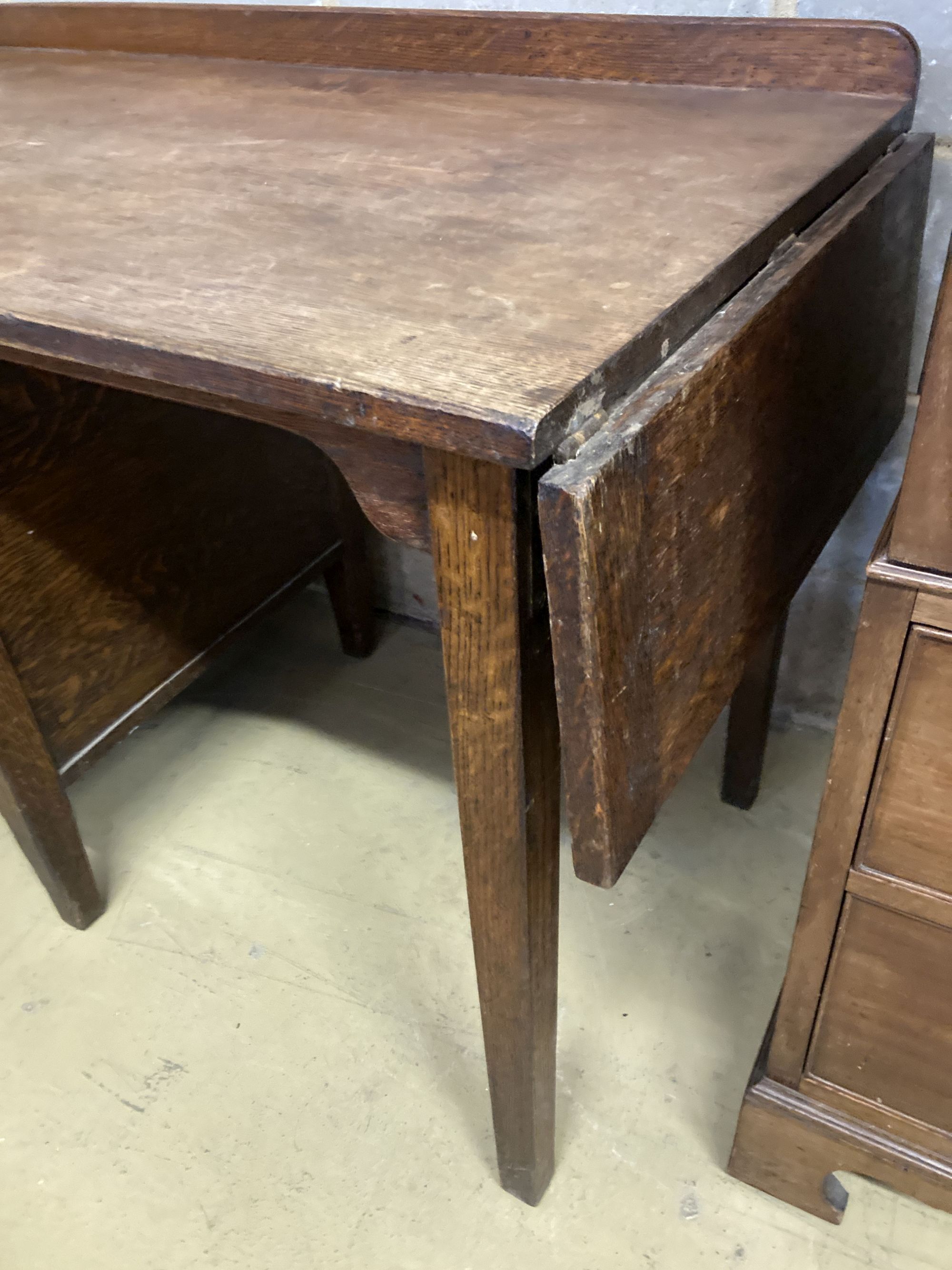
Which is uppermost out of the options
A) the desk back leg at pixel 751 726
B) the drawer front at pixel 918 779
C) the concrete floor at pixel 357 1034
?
A: the drawer front at pixel 918 779

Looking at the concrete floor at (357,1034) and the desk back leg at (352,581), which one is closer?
the concrete floor at (357,1034)

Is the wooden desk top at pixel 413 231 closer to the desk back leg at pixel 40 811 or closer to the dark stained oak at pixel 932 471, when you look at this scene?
the dark stained oak at pixel 932 471

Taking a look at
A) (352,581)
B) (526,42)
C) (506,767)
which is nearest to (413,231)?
(506,767)

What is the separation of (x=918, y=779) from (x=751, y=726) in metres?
0.59

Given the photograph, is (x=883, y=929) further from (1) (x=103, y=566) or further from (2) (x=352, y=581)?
(2) (x=352, y=581)

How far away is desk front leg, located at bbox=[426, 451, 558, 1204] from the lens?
493mm

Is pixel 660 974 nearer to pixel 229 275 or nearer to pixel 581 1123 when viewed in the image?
pixel 581 1123

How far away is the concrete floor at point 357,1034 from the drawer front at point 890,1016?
0.19 meters

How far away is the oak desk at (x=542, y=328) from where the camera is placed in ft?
1.56

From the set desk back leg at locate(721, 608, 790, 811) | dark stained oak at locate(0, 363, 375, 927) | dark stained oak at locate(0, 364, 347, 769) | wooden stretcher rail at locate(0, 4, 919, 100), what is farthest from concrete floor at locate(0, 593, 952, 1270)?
wooden stretcher rail at locate(0, 4, 919, 100)

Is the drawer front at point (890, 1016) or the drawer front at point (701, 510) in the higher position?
the drawer front at point (701, 510)

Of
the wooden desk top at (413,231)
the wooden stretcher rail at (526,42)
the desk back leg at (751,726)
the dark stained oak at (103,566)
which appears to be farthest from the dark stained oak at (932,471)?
the dark stained oak at (103,566)

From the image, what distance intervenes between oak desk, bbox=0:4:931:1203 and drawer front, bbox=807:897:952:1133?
0.21 m

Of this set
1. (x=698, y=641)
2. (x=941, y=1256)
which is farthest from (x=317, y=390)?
(x=941, y=1256)
